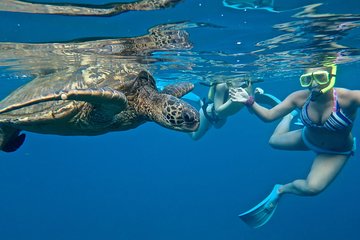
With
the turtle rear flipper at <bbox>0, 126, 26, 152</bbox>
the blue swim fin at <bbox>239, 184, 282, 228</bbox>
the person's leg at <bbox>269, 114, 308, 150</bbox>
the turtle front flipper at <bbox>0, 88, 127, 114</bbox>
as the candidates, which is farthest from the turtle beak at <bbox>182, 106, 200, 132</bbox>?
the blue swim fin at <bbox>239, 184, 282, 228</bbox>

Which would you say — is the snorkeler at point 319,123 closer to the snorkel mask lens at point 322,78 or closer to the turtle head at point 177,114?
the snorkel mask lens at point 322,78

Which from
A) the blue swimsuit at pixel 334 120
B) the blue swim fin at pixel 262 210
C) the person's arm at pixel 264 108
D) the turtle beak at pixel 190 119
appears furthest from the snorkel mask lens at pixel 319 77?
the blue swim fin at pixel 262 210

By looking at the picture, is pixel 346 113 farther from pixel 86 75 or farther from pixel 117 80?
pixel 86 75

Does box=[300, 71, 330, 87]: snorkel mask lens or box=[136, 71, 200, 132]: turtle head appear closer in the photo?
box=[136, 71, 200, 132]: turtle head

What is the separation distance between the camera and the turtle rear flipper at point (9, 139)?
669 cm

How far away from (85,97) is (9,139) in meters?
3.17

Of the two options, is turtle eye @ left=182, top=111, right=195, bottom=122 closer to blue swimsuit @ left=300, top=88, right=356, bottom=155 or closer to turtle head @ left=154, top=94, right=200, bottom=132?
turtle head @ left=154, top=94, right=200, bottom=132

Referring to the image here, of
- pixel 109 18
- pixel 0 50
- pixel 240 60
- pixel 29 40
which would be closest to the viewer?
pixel 109 18

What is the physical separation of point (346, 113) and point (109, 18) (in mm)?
5577

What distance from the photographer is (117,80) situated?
6.38m

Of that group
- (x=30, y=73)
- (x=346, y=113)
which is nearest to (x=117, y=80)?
(x=346, y=113)

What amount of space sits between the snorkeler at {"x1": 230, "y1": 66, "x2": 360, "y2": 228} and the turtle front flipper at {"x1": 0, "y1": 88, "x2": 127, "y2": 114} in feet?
14.8

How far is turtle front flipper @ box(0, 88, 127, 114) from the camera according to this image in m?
4.56

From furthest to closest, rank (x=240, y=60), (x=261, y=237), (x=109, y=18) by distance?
(x=261, y=237), (x=240, y=60), (x=109, y=18)
